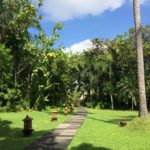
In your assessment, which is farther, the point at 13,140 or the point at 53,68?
the point at 53,68

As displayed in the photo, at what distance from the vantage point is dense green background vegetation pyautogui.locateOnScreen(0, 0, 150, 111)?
121 ft

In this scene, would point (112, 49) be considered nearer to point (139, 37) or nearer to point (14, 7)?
point (14, 7)

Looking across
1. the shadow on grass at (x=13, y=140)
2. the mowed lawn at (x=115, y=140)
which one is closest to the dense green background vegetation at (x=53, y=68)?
the shadow on grass at (x=13, y=140)

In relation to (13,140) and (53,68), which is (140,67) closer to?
(13,140)

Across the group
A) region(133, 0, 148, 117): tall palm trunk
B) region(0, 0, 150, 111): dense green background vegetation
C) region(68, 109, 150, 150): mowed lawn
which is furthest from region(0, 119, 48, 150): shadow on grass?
region(0, 0, 150, 111): dense green background vegetation

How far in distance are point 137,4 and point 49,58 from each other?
24.4 m

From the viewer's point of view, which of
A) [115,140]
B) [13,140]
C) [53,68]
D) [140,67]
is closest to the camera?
[115,140]

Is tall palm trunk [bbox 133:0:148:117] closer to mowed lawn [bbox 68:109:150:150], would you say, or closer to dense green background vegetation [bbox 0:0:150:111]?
mowed lawn [bbox 68:109:150:150]

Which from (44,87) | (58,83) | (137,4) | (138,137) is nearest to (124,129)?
(138,137)

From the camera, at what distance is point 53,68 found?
148 feet

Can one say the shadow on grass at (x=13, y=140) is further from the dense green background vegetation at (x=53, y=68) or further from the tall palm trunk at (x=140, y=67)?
the dense green background vegetation at (x=53, y=68)

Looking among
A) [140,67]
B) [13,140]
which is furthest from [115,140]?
[140,67]

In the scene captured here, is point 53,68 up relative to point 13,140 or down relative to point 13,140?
up

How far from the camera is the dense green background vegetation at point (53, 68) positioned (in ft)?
121
